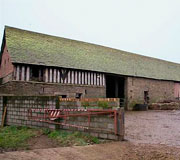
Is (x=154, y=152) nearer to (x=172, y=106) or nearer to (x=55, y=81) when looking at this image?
(x=55, y=81)

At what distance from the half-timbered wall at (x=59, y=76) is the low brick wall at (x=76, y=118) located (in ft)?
14.0

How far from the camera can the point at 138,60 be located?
2588 cm

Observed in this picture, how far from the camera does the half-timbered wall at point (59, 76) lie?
1366 cm

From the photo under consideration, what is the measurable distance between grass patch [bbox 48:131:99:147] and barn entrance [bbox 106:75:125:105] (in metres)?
14.4

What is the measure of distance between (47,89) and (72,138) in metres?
8.68

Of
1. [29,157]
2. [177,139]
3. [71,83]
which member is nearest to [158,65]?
[71,83]

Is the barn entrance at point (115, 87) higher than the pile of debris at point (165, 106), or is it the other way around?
the barn entrance at point (115, 87)

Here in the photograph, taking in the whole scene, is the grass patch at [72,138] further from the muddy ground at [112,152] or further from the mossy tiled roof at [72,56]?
the mossy tiled roof at [72,56]

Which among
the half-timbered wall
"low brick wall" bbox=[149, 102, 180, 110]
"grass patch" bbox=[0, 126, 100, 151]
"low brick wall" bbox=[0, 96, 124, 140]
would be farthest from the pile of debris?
"grass patch" bbox=[0, 126, 100, 151]

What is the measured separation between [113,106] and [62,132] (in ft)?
7.38

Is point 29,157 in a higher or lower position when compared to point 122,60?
lower

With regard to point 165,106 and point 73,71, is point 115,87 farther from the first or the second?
point 73,71

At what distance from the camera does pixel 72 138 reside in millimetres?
6520

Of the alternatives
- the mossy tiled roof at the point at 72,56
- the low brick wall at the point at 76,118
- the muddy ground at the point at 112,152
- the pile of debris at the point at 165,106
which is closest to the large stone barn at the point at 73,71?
the mossy tiled roof at the point at 72,56
